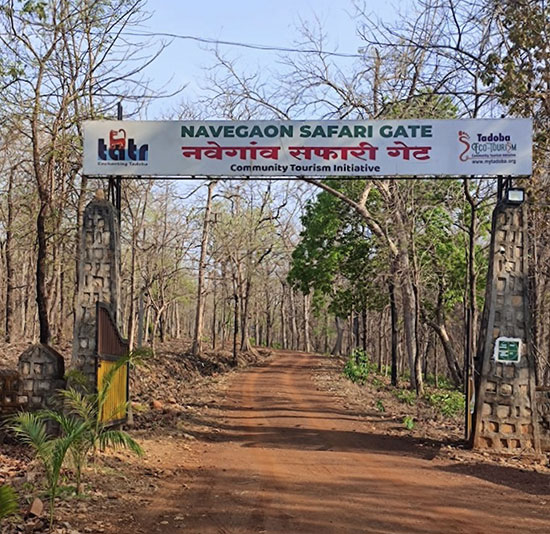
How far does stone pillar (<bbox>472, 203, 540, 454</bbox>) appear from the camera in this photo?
40.5ft

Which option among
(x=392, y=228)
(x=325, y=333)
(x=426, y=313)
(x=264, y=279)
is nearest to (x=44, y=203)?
(x=392, y=228)

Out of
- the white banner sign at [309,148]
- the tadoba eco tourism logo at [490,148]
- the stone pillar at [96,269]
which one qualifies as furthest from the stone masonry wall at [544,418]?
the stone pillar at [96,269]

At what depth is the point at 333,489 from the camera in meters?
8.88

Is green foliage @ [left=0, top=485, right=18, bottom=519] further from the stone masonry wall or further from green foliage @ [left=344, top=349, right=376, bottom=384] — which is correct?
green foliage @ [left=344, top=349, right=376, bottom=384]

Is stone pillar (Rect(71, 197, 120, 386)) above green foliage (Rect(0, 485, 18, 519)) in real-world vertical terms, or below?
above

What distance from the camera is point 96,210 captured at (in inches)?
506

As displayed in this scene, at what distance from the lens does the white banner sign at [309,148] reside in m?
12.6

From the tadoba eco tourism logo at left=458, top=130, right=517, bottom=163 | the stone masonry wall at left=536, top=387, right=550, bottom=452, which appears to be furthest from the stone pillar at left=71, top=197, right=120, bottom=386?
the stone masonry wall at left=536, top=387, right=550, bottom=452

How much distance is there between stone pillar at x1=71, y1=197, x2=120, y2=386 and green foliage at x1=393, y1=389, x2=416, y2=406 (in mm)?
11302

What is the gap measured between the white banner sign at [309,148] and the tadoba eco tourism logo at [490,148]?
0.7 inches

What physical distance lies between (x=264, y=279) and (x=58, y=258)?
31.4 meters

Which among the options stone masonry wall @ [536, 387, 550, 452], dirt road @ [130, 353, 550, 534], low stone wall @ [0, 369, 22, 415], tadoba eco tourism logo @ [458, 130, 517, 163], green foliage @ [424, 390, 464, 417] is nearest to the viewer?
dirt road @ [130, 353, 550, 534]

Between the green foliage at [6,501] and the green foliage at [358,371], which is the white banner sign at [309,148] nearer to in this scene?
the green foliage at [6,501]

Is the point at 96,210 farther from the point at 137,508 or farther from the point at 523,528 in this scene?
the point at 523,528
